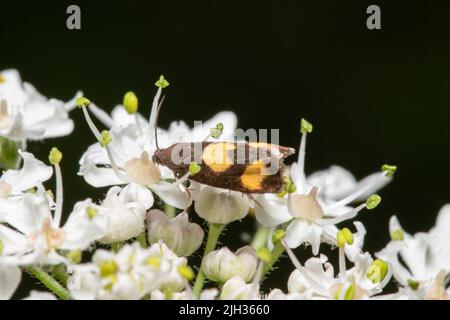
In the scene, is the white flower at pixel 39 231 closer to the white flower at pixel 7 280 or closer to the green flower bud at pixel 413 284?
the white flower at pixel 7 280

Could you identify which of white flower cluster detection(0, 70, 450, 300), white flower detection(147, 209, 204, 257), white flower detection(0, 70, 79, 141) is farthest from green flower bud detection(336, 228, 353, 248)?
white flower detection(0, 70, 79, 141)

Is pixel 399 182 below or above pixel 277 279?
above

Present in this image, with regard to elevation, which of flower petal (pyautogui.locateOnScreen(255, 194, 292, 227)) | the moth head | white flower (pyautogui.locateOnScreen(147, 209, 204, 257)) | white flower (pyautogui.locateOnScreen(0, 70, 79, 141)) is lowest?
white flower (pyautogui.locateOnScreen(147, 209, 204, 257))

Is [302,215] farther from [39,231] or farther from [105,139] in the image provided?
[39,231]

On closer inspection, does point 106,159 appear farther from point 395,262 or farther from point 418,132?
point 418,132

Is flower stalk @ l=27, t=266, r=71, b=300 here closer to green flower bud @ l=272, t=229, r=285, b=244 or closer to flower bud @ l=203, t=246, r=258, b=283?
flower bud @ l=203, t=246, r=258, b=283

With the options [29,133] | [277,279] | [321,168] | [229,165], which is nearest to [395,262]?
[229,165]
